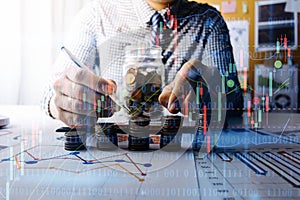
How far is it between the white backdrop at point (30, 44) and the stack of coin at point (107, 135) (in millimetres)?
677

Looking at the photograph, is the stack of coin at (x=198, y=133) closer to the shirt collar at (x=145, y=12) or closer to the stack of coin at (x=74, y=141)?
the stack of coin at (x=74, y=141)

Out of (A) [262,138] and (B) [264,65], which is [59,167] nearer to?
(A) [262,138]

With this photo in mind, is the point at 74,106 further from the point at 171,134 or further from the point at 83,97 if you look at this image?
the point at 171,134

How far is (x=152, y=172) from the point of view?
0.26 metres

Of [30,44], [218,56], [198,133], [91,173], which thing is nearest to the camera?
[91,173]

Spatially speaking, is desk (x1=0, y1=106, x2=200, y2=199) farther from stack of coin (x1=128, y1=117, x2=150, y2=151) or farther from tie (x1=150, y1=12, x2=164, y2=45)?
tie (x1=150, y1=12, x2=164, y2=45)

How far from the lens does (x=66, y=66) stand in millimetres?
475

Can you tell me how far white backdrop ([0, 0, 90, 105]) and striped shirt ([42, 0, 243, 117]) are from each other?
28cm

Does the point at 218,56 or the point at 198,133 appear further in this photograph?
the point at 218,56

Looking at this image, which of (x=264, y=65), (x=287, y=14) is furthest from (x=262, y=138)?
(x=287, y=14)

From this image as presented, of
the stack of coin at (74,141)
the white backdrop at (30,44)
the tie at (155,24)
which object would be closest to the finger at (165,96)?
the stack of coin at (74,141)

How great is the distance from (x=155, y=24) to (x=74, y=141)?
400 millimetres
